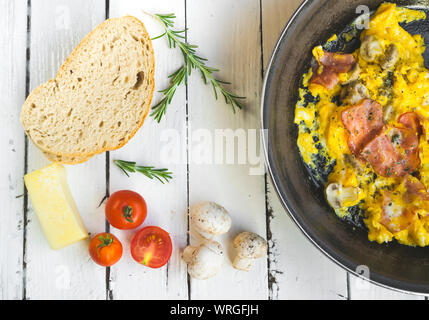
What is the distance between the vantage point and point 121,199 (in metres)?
1.46

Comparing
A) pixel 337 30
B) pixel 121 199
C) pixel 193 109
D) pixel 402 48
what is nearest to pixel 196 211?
pixel 121 199

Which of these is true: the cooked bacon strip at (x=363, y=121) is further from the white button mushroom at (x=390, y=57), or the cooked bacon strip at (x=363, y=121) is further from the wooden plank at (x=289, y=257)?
the wooden plank at (x=289, y=257)

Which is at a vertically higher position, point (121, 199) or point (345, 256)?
point (121, 199)

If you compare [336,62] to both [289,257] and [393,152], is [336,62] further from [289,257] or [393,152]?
[289,257]

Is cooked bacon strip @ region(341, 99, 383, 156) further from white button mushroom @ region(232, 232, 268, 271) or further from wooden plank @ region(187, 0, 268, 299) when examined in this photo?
white button mushroom @ region(232, 232, 268, 271)

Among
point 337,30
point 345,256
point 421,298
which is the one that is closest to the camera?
point 345,256

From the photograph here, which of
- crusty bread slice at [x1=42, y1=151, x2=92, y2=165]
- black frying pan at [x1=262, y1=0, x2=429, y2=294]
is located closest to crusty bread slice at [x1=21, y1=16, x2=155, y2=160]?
crusty bread slice at [x1=42, y1=151, x2=92, y2=165]

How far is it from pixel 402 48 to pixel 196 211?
3.18 ft

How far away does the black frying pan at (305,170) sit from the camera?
132 centimetres

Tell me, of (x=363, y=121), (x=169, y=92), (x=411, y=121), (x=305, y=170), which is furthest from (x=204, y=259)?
(x=411, y=121)

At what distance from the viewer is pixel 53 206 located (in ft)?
4.84

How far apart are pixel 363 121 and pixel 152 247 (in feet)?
2.86

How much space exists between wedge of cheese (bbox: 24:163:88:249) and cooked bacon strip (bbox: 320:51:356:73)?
3.41 feet

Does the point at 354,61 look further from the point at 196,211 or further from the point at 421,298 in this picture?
the point at 421,298
